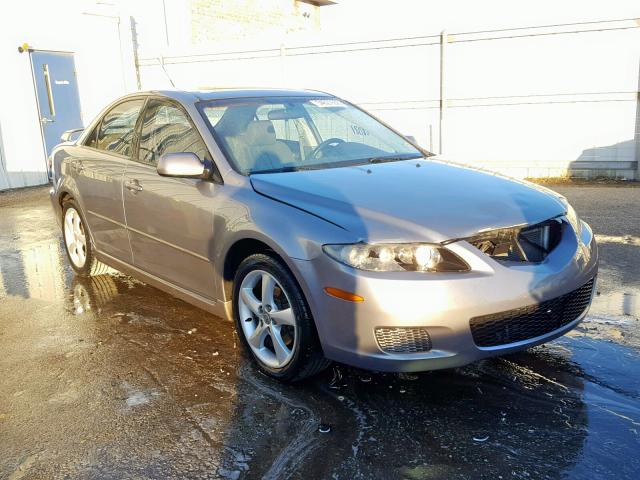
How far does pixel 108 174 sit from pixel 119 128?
443 millimetres

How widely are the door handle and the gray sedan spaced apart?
0.05 feet

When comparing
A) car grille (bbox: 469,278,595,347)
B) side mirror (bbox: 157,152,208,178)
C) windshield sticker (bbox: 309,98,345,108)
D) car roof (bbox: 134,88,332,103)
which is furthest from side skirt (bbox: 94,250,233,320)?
Result: windshield sticker (bbox: 309,98,345,108)

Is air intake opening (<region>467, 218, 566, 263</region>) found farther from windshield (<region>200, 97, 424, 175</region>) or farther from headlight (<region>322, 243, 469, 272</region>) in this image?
windshield (<region>200, 97, 424, 175</region>)

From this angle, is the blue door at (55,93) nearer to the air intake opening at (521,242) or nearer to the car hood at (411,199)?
the car hood at (411,199)

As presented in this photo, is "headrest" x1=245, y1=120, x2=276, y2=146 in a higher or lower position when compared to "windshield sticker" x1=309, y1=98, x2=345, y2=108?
lower

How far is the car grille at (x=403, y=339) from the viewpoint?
2920mm

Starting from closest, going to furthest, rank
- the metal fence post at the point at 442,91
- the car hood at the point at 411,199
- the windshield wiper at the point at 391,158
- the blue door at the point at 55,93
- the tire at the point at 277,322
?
1. the car hood at the point at 411,199
2. the tire at the point at 277,322
3. the windshield wiper at the point at 391,158
4. the metal fence post at the point at 442,91
5. the blue door at the point at 55,93

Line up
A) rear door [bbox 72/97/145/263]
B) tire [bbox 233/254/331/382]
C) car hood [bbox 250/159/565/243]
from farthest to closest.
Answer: rear door [bbox 72/97/145/263] → tire [bbox 233/254/331/382] → car hood [bbox 250/159/565/243]

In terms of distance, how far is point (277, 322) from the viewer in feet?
11.2

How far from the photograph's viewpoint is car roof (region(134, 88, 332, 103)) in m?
4.31

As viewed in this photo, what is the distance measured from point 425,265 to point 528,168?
882cm

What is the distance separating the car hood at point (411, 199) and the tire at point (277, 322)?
1.28 feet

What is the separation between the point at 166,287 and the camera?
4.34 metres

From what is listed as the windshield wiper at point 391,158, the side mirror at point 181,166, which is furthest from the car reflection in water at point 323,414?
the windshield wiper at point 391,158
